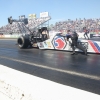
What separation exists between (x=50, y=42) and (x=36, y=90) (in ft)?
33.7

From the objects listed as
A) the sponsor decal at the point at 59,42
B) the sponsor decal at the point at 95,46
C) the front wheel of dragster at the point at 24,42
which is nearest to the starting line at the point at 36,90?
the sponsor decal at the point at 95,46

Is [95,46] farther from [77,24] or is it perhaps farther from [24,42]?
[77,24]

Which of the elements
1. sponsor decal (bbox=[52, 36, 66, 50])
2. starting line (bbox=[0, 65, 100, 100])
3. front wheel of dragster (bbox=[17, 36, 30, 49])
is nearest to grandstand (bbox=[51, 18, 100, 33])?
front wheel of dragster (bbox=[17, 36, 30, 49])

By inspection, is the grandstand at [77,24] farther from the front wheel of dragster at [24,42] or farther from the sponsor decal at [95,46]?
the sponsor decal at [95,46]

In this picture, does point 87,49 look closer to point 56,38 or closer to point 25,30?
point 56,38

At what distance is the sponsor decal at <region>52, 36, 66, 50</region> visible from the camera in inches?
460

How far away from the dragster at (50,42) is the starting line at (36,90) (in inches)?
306

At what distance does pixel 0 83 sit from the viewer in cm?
299

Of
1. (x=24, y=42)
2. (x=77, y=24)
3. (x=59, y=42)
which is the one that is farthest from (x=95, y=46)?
(x=77, y=24)

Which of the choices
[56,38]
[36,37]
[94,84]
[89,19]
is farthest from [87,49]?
[89,19]

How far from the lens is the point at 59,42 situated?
11906 mm

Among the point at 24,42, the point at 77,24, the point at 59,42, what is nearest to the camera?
the point at 59,42

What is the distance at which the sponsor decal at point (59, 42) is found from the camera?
11695 mm

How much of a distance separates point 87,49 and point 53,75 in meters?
5.64
